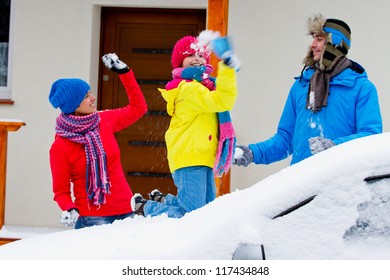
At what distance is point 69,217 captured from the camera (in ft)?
15.2

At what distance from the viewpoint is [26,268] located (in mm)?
2904

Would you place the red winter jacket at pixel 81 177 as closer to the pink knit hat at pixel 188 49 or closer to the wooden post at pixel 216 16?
the pink knit hat at pixel 188 49

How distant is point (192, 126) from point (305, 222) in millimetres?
2329

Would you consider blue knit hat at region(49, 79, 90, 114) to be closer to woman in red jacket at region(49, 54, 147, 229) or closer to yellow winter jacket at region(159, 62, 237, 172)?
woman in red jacket at region(49, 54, 147, 229)

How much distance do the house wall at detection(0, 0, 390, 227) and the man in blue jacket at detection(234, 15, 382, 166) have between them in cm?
303

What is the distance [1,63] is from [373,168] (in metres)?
6.48

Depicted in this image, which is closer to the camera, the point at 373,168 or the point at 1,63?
the point at 373,168

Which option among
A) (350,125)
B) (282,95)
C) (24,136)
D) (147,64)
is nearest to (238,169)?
(282,95)

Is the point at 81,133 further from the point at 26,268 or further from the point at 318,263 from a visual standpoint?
the point at 318,263

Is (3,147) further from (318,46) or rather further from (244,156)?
(318,46)

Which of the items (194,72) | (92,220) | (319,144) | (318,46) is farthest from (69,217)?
(318,46)

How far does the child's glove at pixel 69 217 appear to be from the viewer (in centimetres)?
463

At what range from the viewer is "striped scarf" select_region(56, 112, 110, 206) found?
15.9 ft

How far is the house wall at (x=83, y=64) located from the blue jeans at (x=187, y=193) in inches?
111
